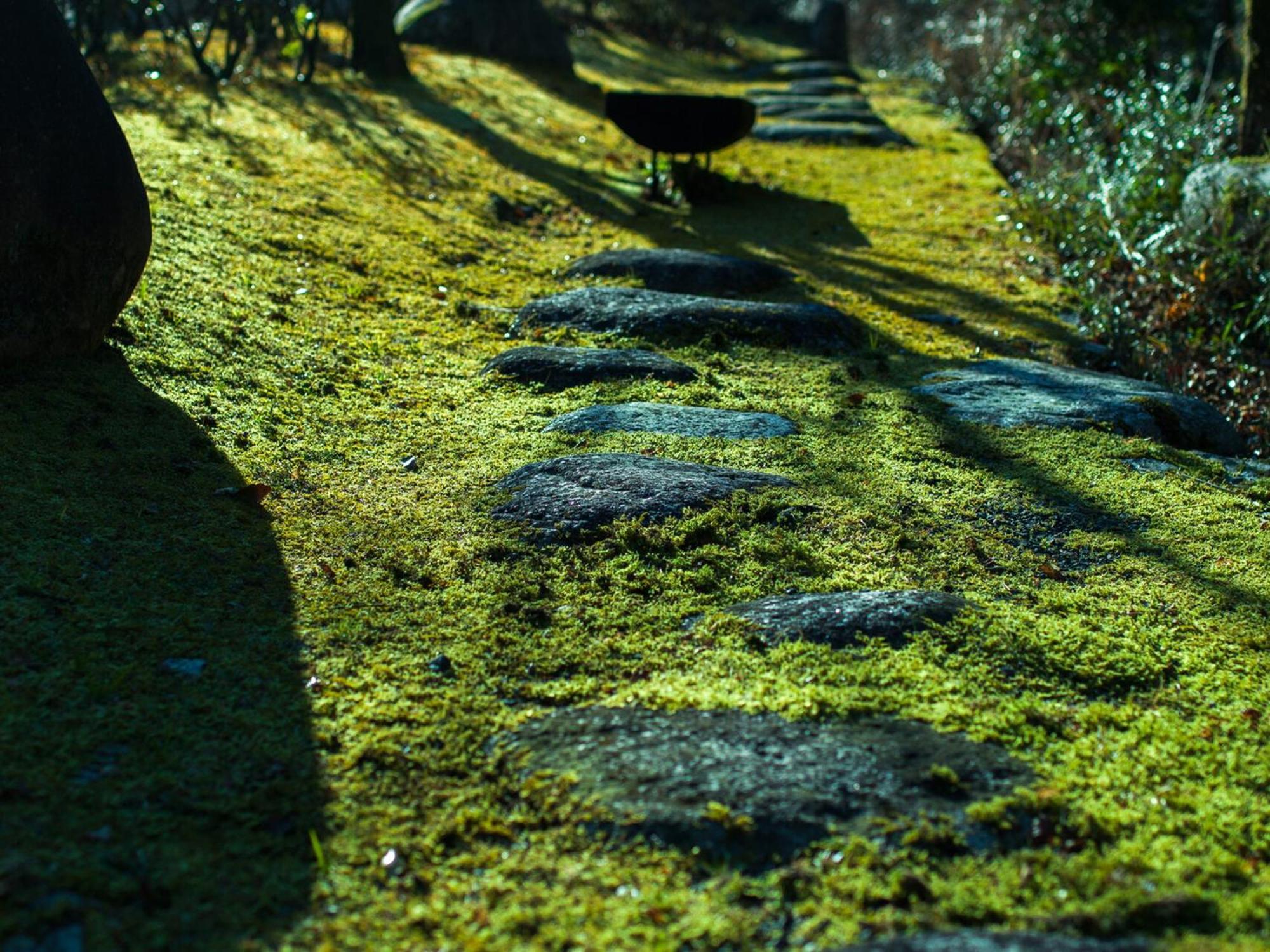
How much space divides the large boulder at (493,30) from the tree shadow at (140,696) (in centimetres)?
1117

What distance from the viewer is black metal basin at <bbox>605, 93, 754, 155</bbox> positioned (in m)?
7.82

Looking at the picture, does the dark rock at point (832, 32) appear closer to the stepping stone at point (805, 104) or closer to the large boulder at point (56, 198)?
the stepping stone at point (805, 104)

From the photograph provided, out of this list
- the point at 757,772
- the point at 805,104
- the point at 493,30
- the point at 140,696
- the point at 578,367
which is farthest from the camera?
the point at 493,30

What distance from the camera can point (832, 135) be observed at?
11.1 metres

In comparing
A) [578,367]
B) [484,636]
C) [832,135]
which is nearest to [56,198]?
[578,367]

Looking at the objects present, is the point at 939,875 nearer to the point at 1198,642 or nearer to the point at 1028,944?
the point at 1028,944

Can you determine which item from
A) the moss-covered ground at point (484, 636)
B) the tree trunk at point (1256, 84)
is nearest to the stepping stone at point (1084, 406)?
the moss-covered ground at point (484, 636)

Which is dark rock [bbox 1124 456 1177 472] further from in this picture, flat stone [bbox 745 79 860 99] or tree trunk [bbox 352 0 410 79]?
flat stone [bbox 745 79 860 99]

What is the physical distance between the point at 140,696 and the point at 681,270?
4146mm

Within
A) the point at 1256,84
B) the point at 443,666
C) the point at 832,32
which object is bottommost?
the point at 443,666

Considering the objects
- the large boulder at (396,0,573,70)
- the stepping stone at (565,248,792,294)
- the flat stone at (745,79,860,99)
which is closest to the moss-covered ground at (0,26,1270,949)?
the stepping stone at (565,248,792,294)

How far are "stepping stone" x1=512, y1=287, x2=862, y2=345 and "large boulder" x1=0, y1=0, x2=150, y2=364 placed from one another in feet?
6.14

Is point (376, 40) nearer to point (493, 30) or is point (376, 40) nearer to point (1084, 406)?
point (493, 30)

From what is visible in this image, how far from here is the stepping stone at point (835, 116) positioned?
11961 mm
